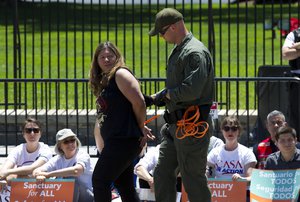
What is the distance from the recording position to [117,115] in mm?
8594

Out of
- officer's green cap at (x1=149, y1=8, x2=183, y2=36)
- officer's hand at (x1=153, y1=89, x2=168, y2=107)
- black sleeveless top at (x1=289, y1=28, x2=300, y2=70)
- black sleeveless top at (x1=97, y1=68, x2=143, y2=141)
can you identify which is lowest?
black sleeveless top at (x1=97, y1=68, x2=143, y2=141)

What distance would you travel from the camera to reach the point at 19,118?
12430mm

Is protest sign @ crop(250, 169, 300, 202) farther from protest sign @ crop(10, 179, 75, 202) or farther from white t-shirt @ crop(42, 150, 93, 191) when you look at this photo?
protest sign @ crop(10, 179, 75, 202)

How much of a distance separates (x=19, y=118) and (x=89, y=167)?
231 cm

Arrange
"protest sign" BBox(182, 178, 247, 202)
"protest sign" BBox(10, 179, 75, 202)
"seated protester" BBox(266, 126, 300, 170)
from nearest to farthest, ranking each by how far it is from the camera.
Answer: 1. "seated protester" BBox(266, 126, 300, 170)
2. "protest sign" BBox(182, 178, 247, 202)
3. "protest sign" BBox(10, 179, 75, 202)

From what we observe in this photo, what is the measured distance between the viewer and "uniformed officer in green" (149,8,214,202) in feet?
26.7

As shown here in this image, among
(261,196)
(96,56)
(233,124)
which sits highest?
(96,56)

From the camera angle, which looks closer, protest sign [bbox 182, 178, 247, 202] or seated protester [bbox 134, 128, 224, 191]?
protest sign [bbox 182, 178, 247, 202]

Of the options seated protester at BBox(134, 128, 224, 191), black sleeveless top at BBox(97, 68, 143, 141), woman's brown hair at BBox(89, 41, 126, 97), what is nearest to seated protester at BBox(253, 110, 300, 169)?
seated protester at BBox(134, 128, 224, 191)

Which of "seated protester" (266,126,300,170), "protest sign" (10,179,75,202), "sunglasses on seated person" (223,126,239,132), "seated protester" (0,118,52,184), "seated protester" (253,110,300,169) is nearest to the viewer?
"seated protester" (266,126,300,170)

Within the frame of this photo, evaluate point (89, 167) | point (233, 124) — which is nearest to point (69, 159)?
point (89, 167)

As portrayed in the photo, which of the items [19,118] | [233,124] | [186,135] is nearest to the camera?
[186,135]

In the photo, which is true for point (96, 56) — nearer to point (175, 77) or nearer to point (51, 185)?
point (175, 77)

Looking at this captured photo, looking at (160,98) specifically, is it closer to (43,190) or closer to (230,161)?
(230,161)
